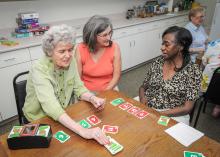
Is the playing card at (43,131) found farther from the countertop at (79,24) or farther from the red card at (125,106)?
the countertop at (79,24)

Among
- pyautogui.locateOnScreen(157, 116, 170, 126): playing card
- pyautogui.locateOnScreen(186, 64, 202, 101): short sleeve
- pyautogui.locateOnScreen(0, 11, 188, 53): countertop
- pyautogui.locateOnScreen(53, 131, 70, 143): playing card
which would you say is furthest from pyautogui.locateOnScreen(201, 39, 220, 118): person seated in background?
pyautogui.locateOnScreen(53, 131, 70, 143): playing card

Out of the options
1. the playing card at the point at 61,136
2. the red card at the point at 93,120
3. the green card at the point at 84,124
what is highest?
the playing card at the point at 61,136

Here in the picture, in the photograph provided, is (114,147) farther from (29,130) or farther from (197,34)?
(197,34)

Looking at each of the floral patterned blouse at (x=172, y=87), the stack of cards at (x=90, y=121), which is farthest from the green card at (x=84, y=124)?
the floral patterned blouse at (x=172, y=87)

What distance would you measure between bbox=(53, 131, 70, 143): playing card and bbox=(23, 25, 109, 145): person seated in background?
0.05m

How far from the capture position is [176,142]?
1125 millimetres

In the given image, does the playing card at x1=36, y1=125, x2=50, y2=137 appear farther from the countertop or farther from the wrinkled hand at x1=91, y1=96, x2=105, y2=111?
the countertop

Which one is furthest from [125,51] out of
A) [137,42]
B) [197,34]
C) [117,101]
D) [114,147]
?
[114,147]

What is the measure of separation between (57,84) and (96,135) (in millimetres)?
536

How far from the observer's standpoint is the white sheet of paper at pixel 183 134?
3.73 ft

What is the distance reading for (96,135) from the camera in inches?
43.6

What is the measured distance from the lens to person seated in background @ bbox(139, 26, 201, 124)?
1.64 meters

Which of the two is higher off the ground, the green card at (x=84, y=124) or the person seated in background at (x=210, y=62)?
the green card at (x=84, y=124)

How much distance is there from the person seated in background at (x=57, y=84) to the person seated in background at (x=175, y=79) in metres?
0.60
